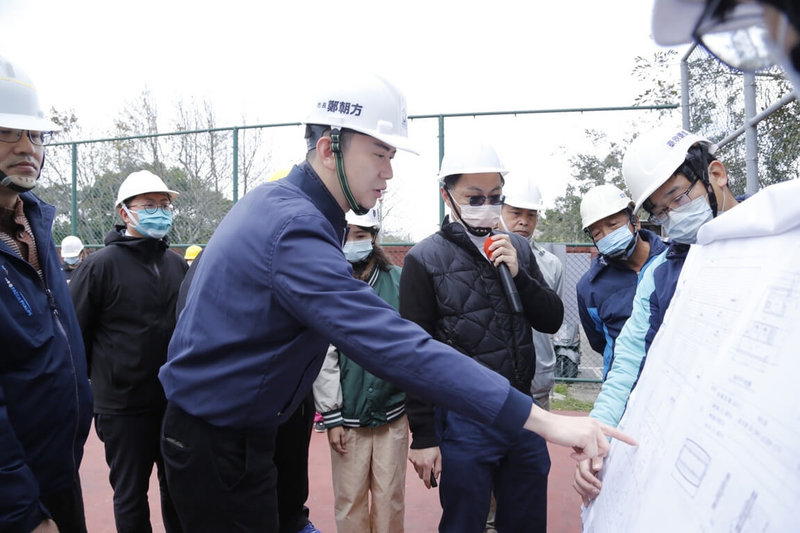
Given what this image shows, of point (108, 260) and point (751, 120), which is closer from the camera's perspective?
point (108, 260)

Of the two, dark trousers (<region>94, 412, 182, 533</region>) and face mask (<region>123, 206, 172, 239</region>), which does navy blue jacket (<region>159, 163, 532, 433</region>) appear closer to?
dark trousers (<region>94, 412, 182, 533</region>)

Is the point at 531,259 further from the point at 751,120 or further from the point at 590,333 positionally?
the point at 751,120

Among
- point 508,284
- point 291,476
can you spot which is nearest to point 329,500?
point 291,476

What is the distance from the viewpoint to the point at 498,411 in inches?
57.5

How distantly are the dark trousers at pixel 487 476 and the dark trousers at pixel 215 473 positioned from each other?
2.97 ft

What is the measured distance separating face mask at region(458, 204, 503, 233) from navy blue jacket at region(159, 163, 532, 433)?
103cm

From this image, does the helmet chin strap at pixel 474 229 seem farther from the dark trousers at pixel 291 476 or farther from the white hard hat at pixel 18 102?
the white hard hat at pixel 18 102

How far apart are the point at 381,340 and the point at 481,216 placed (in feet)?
4.58

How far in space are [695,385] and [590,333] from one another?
101 inches

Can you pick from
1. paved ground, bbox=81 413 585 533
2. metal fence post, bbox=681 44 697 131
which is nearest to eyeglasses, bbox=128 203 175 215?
paved ground, bbox=81 413 585 533

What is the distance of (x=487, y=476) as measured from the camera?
244 cm

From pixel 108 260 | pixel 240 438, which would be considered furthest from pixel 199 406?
pixel 108 260

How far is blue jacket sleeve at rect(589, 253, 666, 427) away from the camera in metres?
1.83

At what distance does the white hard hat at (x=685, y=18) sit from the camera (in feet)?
1.68
